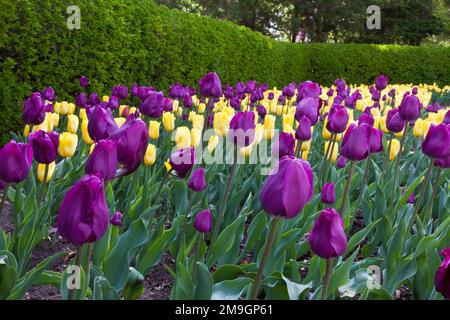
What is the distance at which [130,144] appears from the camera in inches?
60.1

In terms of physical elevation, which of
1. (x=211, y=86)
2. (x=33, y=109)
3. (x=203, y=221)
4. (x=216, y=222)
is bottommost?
(x=216, y=222)

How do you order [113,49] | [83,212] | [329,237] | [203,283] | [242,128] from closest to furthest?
1. [83,212]
2. [329,237]
3. [203,283]
4. [242,128]
5. [113,49]

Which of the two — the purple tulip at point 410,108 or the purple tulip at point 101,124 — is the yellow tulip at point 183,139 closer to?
the purple tulip at point 101,124

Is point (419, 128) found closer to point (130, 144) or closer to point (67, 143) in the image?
point (67, 143)

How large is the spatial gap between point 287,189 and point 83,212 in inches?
18.4

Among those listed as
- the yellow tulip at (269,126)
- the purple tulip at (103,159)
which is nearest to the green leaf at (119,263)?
the purple tulip at (103,159)

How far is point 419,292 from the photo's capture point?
6.93ft

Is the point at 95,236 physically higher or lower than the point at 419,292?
higher

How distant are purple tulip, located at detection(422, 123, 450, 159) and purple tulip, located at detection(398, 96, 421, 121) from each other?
762 mm

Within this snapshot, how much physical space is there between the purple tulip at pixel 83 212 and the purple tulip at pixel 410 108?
2.02 metres

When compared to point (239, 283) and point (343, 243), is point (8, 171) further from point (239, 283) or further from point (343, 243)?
point (343, 243)

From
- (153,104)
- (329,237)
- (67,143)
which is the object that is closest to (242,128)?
(153,104)

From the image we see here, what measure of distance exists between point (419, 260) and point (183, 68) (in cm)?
599
